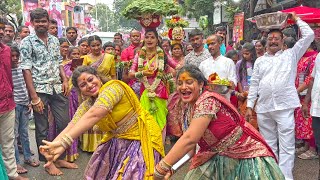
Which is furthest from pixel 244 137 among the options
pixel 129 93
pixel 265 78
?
pixel 265 78

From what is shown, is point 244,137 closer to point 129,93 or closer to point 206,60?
point 129,93

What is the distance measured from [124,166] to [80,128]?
0.61 meters

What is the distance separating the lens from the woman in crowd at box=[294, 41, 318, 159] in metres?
4.59

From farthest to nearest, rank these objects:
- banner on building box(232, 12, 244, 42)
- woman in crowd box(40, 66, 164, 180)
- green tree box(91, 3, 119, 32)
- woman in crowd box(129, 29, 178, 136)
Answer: green tree box(91, 3, 119, 32)
banner on building box(232, 12, 244, 42)
woman in crowd box(129, 29, 178, 136)
woman in crowd box(40, 66, 164, 180)

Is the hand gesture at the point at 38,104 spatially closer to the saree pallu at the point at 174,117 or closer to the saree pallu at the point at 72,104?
the saree pallu at the point at 72,104

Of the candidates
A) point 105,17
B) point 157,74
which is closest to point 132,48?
point 157,74

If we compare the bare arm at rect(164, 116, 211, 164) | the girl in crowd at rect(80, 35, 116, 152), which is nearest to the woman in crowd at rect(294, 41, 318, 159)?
the girl in crowd at rect(80, 35, 116, 152)

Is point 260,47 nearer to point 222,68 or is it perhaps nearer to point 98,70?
point 222,68

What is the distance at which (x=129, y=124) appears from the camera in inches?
110

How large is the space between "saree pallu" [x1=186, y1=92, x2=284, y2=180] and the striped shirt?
9.19 ft

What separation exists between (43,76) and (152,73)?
1291 millimetres

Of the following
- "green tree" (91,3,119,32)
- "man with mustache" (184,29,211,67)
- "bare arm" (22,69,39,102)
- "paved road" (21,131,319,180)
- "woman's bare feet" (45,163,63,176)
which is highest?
"green tree" (91,3,119,32)

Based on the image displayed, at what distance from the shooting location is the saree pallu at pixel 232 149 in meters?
2.27

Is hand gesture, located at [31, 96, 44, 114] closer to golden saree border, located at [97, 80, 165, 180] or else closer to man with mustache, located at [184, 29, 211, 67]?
golden saree border, located at [97, 80, 165, 180]
